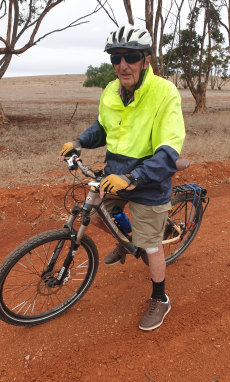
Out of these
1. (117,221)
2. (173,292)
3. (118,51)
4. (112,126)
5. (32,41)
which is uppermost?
(32,41)

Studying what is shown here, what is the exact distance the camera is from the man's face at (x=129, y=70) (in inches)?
93.7

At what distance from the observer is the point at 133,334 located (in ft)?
9.34

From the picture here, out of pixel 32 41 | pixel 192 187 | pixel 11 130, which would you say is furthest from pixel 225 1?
pixel 192 187

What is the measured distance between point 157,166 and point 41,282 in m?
Result: 1.55

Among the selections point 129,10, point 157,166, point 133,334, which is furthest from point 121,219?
point 129,10

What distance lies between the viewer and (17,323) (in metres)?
2.86

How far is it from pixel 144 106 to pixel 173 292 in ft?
6.58

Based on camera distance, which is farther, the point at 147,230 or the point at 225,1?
the point at 225,1

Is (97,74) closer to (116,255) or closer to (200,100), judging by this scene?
(200,100)

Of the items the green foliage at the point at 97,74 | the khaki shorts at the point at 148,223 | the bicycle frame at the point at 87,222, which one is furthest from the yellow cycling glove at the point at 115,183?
the green foliage at the point at 97,74

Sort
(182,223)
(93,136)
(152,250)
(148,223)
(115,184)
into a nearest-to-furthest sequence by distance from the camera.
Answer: (115,184), (148,223), (152,250), (93,136), (182,223)

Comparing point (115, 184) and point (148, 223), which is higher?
point (115, 184)

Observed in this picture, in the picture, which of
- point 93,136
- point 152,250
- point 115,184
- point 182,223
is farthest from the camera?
point 182,223

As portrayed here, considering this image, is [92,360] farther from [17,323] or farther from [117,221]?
[117,221]
